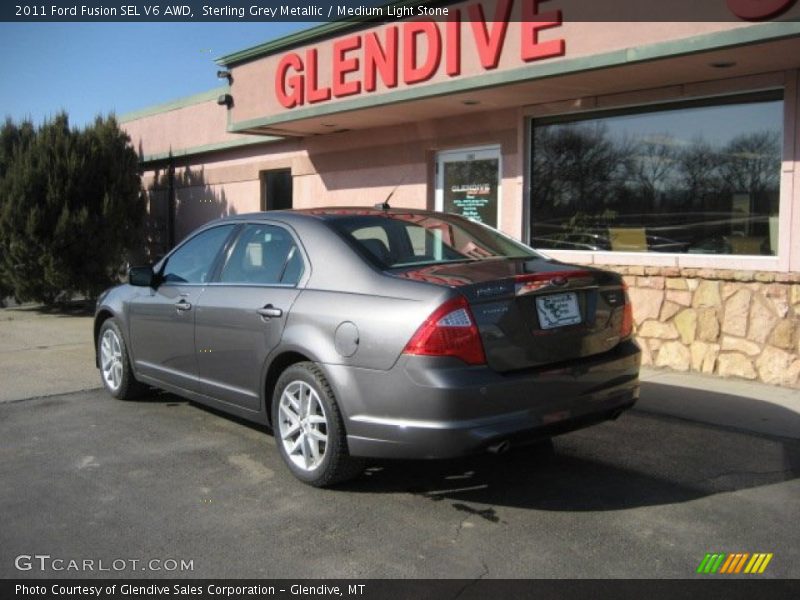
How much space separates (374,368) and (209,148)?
1120 cm

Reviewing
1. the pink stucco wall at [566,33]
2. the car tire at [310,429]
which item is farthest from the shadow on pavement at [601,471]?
the pink stucco wall at [566,33]

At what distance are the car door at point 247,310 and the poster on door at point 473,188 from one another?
15.7 ft

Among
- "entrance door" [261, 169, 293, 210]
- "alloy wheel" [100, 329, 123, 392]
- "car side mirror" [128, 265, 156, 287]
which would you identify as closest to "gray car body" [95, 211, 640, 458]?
"car side mirror" [128, 265, 156, 287]

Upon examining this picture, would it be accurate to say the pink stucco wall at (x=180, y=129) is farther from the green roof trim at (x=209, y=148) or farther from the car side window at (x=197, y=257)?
the car side window at (x=197, y=257)

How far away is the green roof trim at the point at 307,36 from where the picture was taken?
29.1ft

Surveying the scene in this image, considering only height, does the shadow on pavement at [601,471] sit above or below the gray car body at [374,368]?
below

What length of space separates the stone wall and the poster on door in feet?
7.08

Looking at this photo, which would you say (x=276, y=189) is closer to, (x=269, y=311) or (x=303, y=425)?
(x=269, y=311)

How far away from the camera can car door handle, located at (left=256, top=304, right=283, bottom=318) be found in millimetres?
4465

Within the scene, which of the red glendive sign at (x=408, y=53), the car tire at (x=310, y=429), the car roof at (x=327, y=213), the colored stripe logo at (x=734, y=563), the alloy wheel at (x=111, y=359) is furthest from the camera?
the red glendive sign at (x=408, y=53)

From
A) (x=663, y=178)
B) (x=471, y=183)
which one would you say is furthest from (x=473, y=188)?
(x=663, y=178)

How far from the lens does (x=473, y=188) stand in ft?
31.9

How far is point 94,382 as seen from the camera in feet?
23.9
